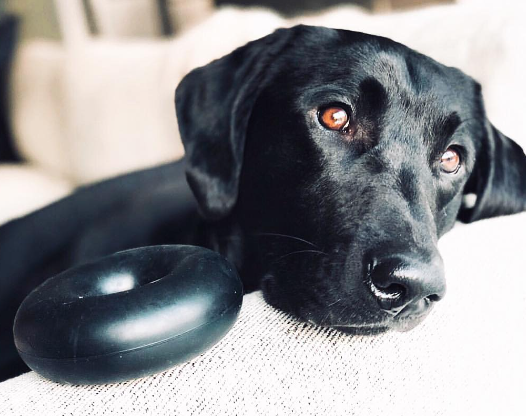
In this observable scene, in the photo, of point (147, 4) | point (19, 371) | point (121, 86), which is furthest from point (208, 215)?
point (147, 4)

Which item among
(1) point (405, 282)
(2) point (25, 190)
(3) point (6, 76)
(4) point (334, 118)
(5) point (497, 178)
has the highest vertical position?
(4) point (334, 118)

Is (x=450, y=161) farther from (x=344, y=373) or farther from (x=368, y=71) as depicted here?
(x=344, y=373)

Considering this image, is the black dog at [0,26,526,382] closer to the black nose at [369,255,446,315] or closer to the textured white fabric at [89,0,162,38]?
the black nose at [369,255,446,315]

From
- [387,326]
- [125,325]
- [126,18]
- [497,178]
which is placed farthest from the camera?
[126,18]

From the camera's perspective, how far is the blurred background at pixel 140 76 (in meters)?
1.23

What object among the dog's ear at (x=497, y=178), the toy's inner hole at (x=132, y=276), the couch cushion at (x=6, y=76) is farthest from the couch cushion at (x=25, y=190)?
the dog's ear at (x=497, y=178)

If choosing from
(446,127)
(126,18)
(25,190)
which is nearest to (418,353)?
(446,127)

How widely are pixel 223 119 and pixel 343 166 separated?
277 millimetres

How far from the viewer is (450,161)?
3.39 feet

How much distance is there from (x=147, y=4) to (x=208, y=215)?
10.5 ft

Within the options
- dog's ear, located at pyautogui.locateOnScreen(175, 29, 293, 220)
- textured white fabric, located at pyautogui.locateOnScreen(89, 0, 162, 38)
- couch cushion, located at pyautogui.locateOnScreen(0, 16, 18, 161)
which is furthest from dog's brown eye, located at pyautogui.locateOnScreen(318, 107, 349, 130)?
textured white fabric, located at pyautogui.locateOnScreen(89, 0, 162, 38)

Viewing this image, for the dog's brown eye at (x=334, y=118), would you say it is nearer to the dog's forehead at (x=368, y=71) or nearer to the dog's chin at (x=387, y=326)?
the dog's forehead at (x=368, y=71)

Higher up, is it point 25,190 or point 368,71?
point 368,71

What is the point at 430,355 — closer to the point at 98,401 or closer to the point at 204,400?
the point at 204,400
